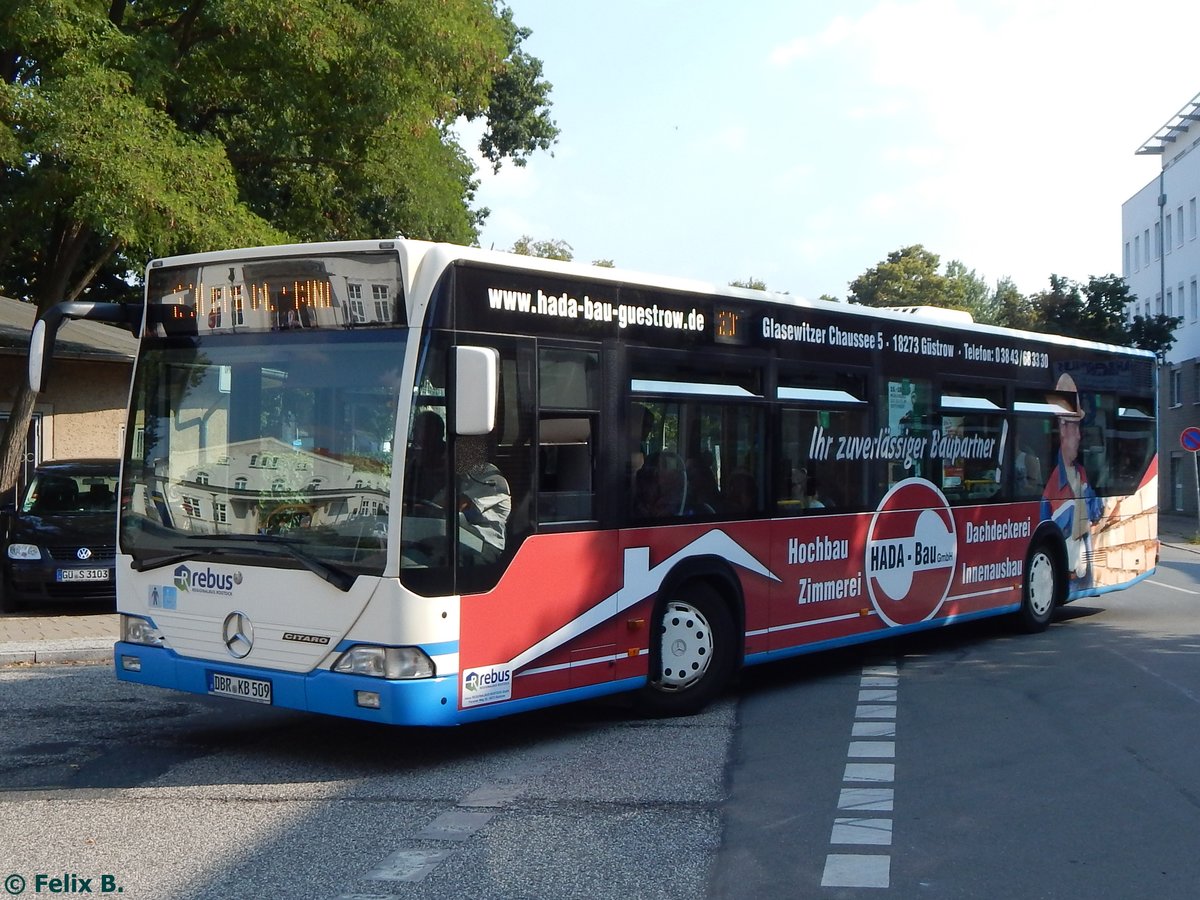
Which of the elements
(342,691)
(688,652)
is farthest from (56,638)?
(688,652)

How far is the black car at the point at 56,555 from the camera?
1570 cm

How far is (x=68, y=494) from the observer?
16.8 meters

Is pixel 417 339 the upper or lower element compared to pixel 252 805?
upper

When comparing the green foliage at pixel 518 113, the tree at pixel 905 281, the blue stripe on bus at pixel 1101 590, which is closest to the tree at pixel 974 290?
the tree at pixel 905 281

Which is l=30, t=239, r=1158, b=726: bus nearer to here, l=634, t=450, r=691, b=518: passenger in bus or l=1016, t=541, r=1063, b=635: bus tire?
l=634, t=450, r=691, b=518: passenger in bus

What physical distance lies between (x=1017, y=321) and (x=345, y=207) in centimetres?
4824

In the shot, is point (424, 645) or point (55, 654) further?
point (55, 654)

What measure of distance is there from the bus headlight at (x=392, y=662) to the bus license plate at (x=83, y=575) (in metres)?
9.33

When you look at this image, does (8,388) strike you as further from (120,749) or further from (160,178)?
(120,749)

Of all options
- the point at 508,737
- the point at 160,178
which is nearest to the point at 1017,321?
the point at 160,178

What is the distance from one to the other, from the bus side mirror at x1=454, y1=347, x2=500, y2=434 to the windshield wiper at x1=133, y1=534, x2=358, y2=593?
106cm

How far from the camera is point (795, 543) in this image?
10484 mm

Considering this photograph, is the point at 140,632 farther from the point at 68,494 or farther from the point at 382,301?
the point at 68,494

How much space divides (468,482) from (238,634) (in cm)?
165
